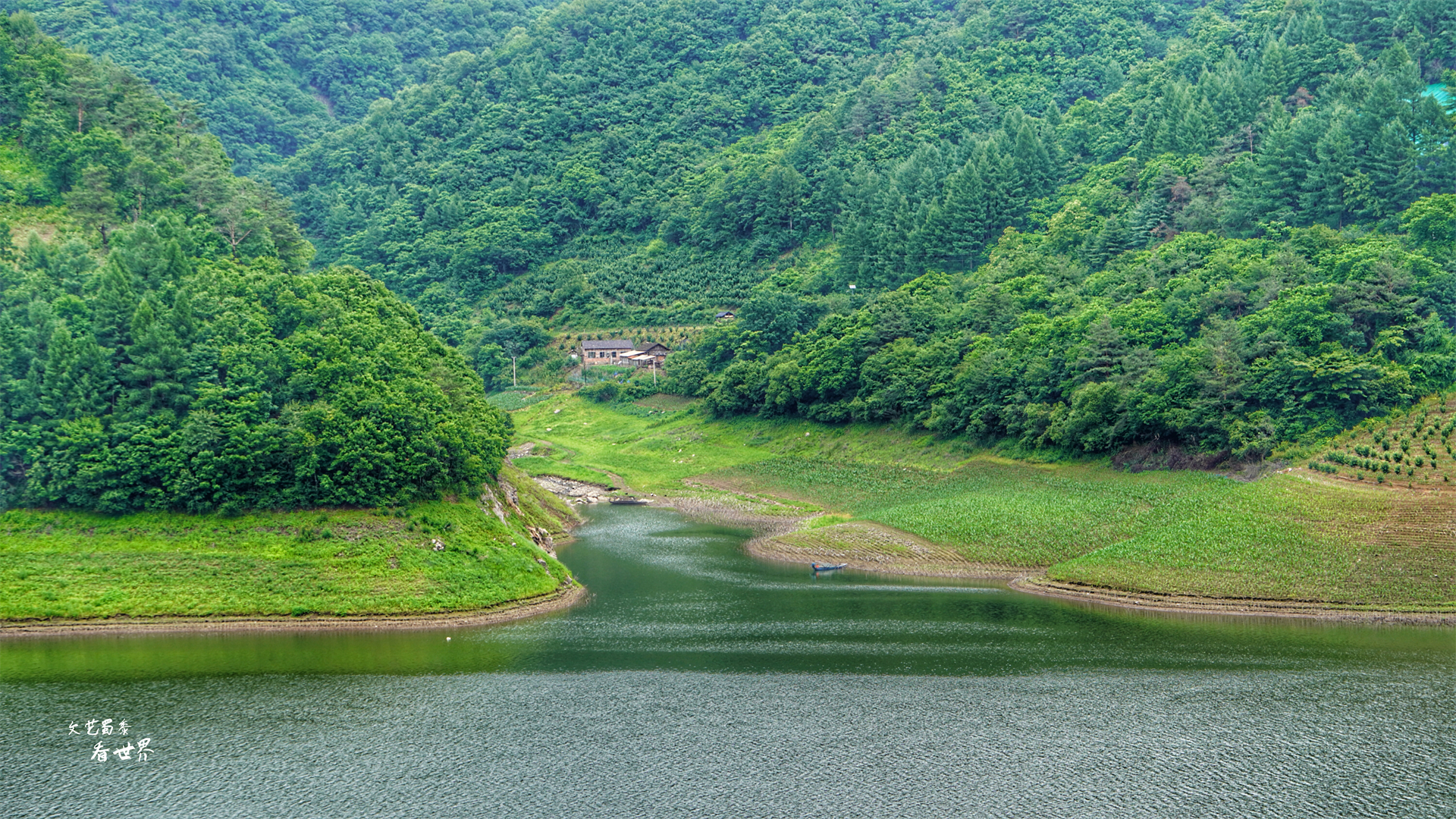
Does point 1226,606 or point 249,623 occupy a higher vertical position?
point 249,623

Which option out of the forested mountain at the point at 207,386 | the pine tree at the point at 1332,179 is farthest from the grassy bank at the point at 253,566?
the pine tree at the point at 1332,179

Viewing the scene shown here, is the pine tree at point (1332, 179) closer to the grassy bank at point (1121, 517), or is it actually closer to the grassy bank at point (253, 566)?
the grassy bank at point (1121, 517)

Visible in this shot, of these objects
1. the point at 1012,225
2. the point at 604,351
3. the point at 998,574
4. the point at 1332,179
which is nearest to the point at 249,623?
the point at 998,574

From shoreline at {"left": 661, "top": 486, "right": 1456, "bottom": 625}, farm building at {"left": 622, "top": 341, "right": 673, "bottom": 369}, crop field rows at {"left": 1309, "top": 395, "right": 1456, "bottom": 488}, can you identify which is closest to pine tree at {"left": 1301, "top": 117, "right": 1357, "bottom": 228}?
crop field rows at {"left": 1309, "top": 395, "right": 1456, "bottom": 488}

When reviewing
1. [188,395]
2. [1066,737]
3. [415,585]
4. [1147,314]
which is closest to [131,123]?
[188,395]

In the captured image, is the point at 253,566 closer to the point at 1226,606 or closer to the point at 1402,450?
the point at 1226,606
